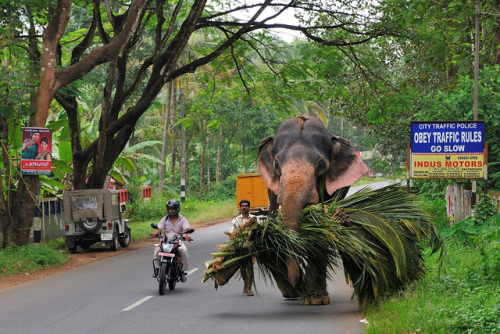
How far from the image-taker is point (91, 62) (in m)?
18.5

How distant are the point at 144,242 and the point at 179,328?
16159 mm

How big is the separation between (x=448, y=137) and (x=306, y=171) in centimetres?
657

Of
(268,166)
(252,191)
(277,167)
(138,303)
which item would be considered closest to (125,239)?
(252,191)

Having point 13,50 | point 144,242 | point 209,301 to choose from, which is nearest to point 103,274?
point 209,301

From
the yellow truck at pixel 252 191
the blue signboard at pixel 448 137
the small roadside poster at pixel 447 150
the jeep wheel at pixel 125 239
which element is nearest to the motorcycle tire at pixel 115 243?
the jeep wheel at pixel 125 239

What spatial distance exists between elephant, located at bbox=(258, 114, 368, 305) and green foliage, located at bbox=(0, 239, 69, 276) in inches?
283

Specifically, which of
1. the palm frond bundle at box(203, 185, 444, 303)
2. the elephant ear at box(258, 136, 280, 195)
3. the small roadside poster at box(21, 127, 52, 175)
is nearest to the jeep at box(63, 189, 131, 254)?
the small roadside poster at box(21, 127, 52, 175)

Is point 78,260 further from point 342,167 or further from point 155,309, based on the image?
point 342,167

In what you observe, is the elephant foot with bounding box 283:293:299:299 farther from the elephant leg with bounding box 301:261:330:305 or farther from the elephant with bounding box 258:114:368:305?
the elephant leg with bounding box 301:261:330:305

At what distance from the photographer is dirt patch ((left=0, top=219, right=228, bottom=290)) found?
15914 mm

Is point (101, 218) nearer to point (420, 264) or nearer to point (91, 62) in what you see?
point (91, 62)

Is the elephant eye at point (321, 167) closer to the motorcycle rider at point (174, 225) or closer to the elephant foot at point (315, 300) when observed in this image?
the elephant foot at point (315, 300)

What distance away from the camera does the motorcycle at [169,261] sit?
12.6m

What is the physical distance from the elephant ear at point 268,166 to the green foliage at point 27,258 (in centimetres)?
697
